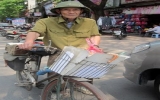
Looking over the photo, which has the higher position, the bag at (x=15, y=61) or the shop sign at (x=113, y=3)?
the shop sign at (x=113, y=3)

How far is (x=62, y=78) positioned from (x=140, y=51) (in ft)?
5.76

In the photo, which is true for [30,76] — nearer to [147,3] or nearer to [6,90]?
[6,90]

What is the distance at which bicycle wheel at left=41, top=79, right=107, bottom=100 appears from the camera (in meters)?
2.38

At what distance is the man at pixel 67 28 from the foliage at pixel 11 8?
43430 mm

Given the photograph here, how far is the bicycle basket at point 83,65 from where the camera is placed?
2.17 m

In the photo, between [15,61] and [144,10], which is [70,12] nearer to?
[15,61]

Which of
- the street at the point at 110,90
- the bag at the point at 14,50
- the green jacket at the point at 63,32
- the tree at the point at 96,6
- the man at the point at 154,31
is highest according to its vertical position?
the tree at the point at 96,6

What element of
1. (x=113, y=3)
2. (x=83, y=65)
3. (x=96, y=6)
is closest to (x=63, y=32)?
(x=83, y=65)

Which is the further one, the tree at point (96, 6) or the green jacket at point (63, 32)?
the tree at point (96, 6)

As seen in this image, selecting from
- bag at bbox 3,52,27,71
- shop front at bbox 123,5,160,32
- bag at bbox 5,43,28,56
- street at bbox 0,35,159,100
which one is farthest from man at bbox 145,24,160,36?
bag at bbox 5,43,28,56

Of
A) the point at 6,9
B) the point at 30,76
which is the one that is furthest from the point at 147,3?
the point at 6,9

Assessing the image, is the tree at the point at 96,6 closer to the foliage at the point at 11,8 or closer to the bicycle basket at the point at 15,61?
the bicycle basket at the point at 15,61

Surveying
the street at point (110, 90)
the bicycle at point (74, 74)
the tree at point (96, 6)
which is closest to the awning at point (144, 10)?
the tree at point (96, 6)

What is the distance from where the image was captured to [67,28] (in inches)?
119
